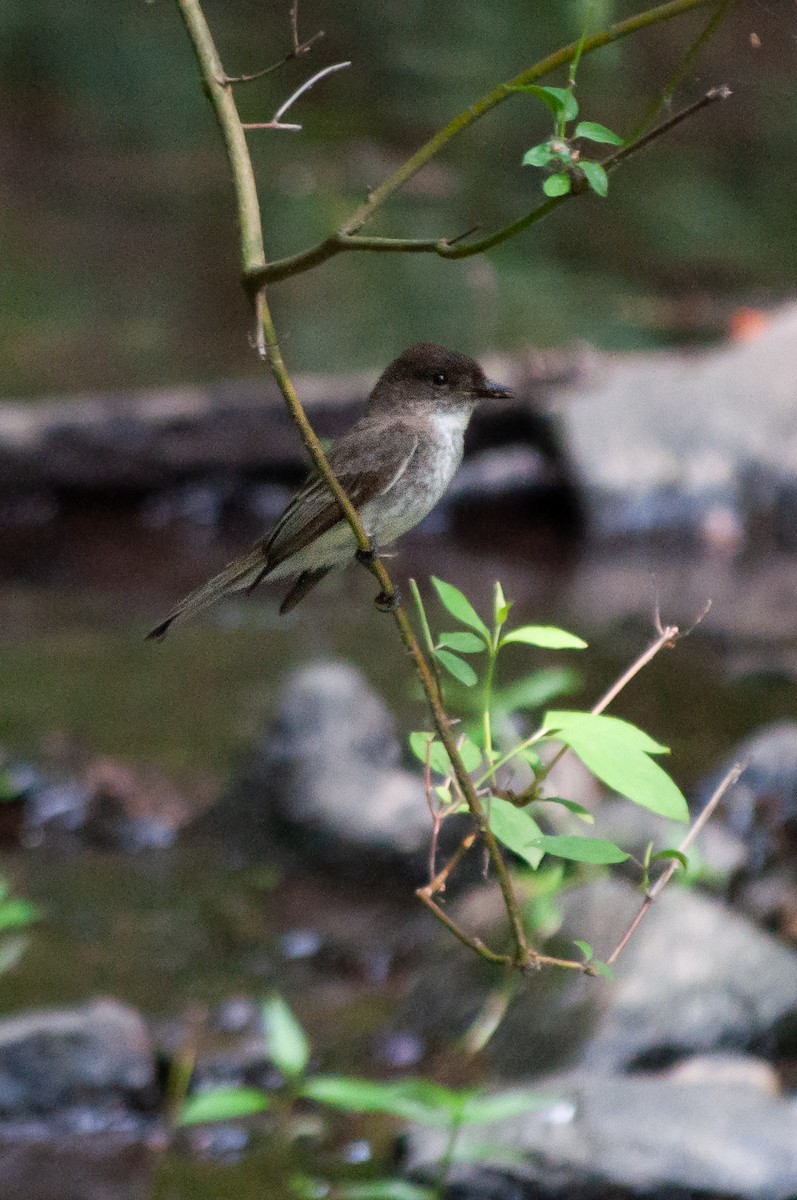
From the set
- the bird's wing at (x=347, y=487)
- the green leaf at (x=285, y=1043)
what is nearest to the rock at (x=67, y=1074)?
the green leaf at (x=285, y=1043)

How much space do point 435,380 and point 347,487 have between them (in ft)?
0.90

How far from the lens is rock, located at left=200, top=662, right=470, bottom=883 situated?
5859 mm

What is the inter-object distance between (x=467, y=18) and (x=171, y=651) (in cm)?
1290

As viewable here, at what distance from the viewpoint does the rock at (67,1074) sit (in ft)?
14.9

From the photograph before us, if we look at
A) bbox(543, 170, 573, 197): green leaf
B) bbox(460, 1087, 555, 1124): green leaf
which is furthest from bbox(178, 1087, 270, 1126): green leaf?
bbox(543, 170, 573, 197): green leaf

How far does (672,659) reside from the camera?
25.8 ft

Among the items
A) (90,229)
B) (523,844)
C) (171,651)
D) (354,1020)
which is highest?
(523,844)

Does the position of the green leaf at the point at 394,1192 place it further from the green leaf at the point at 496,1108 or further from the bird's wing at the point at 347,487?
the bird's wing at the point at 347,487

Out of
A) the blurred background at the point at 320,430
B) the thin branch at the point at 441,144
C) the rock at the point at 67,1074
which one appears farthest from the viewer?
the blurred background at the point at 320,430

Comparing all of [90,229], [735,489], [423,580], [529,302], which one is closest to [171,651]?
[423,580]

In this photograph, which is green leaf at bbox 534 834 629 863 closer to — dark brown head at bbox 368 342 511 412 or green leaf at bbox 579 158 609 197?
green leaf at bbox 579 158 609 197

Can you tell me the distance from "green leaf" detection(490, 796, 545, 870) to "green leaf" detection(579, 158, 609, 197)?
2.04ft

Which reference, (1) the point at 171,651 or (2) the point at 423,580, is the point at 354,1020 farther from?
(2) the point at 423,580

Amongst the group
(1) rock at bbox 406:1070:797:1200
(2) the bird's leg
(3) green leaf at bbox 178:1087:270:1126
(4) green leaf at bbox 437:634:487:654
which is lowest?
(1) rock at bbox 406:1070:797:1200
